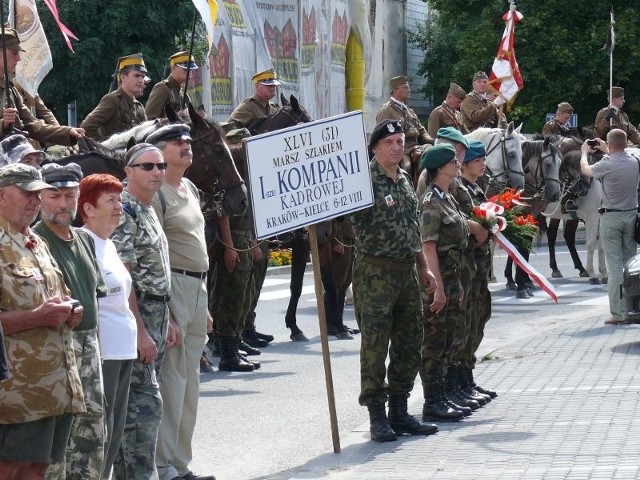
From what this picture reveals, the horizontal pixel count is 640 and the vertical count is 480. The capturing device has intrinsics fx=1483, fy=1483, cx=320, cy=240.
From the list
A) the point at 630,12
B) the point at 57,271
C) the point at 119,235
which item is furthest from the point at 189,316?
the point at 630,12

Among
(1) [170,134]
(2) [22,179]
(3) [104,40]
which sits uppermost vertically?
(3) [104,40]

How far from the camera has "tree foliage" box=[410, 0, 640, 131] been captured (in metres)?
45.8

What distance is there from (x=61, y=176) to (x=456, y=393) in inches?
205

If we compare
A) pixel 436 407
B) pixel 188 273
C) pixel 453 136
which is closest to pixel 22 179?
pixel 188 273

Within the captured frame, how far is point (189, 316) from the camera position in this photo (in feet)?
28.8

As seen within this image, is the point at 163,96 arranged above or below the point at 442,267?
above

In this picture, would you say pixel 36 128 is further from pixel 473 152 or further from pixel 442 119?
pixel 442 119

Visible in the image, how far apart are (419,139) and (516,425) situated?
29.5 feet

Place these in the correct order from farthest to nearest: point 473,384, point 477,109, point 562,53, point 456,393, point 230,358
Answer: point 562,53 → point 477,109 → point 230,358 → point 473,384 → point 456,393

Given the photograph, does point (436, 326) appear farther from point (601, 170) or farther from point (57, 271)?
point (601, 170)

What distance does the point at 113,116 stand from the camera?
46.3ft

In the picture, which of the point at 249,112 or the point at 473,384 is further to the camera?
the point at 249,112

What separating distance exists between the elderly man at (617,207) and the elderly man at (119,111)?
5.72 meters

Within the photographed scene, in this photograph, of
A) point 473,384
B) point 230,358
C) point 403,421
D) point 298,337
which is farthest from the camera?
point 298,337
